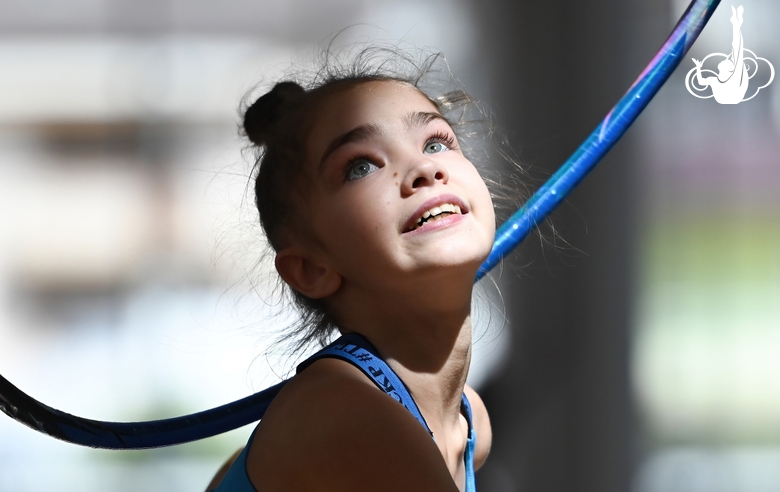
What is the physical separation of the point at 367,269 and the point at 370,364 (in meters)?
0.08

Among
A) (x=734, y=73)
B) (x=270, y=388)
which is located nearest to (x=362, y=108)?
(x=270, y=388)

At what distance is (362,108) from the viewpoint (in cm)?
69

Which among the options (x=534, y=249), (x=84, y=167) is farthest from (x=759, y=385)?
(x=84, y=167)

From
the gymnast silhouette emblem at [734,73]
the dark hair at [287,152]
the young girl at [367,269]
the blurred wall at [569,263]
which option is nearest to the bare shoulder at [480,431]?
the young girl at [367,269]

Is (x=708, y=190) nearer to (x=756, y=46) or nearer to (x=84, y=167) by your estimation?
(x=756, y=46)

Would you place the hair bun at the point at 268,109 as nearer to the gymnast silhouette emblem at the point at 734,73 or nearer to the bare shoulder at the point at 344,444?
the bare shoulder at the point at 344,444

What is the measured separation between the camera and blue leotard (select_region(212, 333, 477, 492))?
598 mm

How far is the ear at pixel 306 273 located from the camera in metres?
0.68

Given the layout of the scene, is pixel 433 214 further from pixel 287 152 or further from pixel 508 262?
pixel 508 262

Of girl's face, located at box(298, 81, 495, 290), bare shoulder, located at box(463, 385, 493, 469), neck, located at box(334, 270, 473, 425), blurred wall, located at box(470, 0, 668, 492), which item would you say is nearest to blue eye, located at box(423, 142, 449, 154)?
girl's face, located at box(298, 81, 495, 290)

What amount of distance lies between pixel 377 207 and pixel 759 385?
5.60 ft

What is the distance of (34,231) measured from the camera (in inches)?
80.4

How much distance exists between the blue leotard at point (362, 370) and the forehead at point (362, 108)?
0.18 m

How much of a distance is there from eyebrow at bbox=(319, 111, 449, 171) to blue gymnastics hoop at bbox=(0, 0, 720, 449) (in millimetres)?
169
